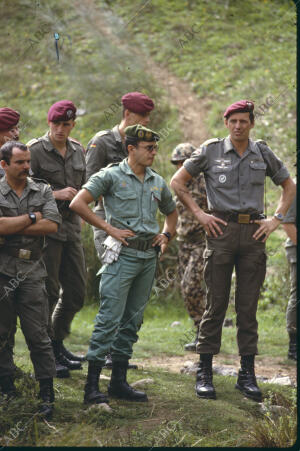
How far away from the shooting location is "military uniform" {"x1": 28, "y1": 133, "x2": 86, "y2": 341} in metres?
5.26

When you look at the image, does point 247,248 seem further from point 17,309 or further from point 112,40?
point 112,40

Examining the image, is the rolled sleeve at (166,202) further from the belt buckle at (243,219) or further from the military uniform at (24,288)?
the military uniform at (24,288)

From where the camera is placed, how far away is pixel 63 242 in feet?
17.7

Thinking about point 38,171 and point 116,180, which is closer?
point 116,180

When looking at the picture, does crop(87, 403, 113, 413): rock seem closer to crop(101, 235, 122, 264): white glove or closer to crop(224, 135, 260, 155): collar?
crop(101, 235, 122, 264): white glove

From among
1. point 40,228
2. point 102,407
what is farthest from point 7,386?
point 40,228

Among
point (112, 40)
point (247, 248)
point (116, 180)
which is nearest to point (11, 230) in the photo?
point (116, 180)

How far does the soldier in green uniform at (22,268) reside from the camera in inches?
167

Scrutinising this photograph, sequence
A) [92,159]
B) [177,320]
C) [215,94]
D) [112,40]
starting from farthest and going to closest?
1. [112,40]
2. [215,94]
3. [177,320]
4. [92,159]

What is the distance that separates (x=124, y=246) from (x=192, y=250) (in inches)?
91.5

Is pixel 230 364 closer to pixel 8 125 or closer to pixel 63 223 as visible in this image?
pixel 63 223

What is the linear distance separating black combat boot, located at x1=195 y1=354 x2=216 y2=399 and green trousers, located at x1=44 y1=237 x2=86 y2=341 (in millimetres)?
1283

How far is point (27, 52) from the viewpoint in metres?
18.3

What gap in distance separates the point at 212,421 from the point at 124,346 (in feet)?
2.90
